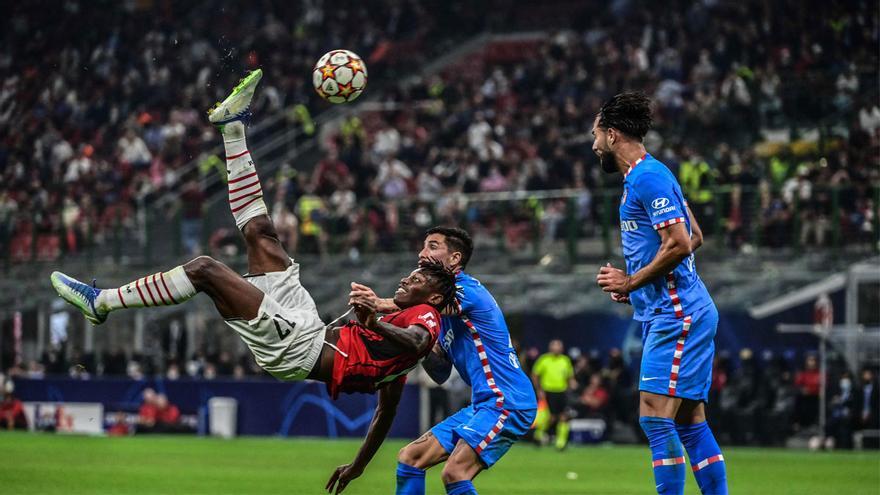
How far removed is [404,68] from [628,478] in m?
21.8

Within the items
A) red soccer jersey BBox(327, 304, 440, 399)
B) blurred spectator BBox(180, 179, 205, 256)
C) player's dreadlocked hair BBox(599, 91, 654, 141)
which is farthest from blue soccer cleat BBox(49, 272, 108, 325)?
blurred spectator BBox(180, 179, 205, 256)

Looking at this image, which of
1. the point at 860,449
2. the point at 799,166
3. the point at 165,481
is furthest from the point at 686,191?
the point at 165,481

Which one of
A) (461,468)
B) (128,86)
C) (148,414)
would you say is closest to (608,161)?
(461,468)

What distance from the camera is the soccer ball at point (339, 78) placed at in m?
11.3

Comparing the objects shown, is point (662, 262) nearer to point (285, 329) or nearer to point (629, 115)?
point (629, 115)

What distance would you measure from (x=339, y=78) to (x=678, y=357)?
4230mm

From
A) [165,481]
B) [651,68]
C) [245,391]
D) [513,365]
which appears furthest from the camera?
[651,68]

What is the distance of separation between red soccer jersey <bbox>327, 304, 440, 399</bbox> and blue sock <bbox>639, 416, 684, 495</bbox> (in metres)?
1.44

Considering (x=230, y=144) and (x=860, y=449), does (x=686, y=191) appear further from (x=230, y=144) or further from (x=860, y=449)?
(x=230, y=144)

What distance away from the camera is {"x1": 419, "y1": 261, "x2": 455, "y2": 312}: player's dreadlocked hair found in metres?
8.55

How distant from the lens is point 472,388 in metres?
8.84

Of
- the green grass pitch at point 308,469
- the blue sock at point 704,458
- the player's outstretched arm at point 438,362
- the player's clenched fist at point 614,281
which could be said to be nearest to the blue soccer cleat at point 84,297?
the player's outstretched arm at point 438,362

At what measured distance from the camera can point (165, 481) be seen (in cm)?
1572

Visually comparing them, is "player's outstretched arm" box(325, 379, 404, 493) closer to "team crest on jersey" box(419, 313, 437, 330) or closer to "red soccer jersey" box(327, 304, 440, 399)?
"red soccer jersey" box(327, 304, 440, 399)
